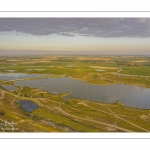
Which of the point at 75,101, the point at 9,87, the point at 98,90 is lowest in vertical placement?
the point at 75,101

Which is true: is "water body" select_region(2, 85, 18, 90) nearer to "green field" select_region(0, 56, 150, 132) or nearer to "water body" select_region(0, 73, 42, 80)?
"green field" select_region(0, 56, 150, 132)

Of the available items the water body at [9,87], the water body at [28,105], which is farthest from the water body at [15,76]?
the water body at [28,105]

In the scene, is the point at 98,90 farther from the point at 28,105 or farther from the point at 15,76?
the point at 15,76

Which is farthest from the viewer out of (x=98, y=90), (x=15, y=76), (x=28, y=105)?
(x=15, y=76)

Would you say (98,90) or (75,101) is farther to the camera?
(98,90)

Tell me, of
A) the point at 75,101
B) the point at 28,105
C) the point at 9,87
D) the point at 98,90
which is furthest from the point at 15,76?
the point at 98,90
